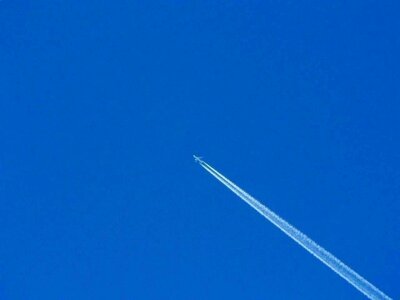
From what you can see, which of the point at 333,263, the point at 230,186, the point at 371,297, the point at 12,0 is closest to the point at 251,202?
the point at 230,186

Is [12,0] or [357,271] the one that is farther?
[12,0]

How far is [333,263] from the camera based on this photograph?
7.91 m

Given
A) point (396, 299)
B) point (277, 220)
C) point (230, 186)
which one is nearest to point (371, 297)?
point (396, 299)

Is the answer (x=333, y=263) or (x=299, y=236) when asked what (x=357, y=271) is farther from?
(x=299, y=236)

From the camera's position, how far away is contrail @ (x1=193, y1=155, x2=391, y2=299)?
7.84 m

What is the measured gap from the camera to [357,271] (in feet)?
25.9

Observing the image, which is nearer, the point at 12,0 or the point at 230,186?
the point at 230,186

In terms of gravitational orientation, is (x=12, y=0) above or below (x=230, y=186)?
above

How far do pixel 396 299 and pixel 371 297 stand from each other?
1.46 ft

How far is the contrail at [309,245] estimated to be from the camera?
7836 millimetres

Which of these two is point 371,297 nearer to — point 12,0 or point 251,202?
point 251,202

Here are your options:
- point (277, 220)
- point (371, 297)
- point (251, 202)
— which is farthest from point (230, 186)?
point (371, 297)

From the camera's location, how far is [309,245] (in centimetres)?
796

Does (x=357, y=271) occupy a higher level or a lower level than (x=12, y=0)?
lower
